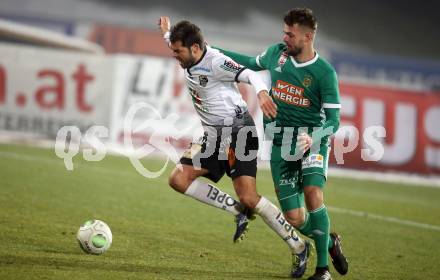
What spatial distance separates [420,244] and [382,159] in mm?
8735

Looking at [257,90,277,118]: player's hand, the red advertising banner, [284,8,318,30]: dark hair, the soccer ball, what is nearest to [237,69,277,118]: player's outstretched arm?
[257,90,277,118]: player's hand

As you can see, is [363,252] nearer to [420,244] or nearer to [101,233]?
[420,244]

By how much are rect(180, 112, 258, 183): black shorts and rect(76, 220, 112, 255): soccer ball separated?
93 centimetres

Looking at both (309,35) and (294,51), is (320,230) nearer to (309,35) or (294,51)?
(294,51)

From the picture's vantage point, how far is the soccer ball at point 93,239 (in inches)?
265

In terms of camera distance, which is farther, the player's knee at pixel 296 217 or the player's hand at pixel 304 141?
the player's knee at pixel 296 217

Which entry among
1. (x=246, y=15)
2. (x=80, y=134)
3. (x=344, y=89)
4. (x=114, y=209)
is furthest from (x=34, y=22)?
(x=114, y=209)

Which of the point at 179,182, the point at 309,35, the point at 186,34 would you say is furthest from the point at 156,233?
the point at 309,35

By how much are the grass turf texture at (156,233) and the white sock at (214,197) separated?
487 millimetres

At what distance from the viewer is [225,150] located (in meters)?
7.07

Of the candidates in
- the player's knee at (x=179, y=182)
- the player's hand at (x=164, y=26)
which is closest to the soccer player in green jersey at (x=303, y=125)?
the player's knee at (x=179, y=182)

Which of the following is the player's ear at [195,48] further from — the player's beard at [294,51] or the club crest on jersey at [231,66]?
the player's beard at [294,51]

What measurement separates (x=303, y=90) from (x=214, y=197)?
1.18m

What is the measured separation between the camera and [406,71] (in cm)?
2758
